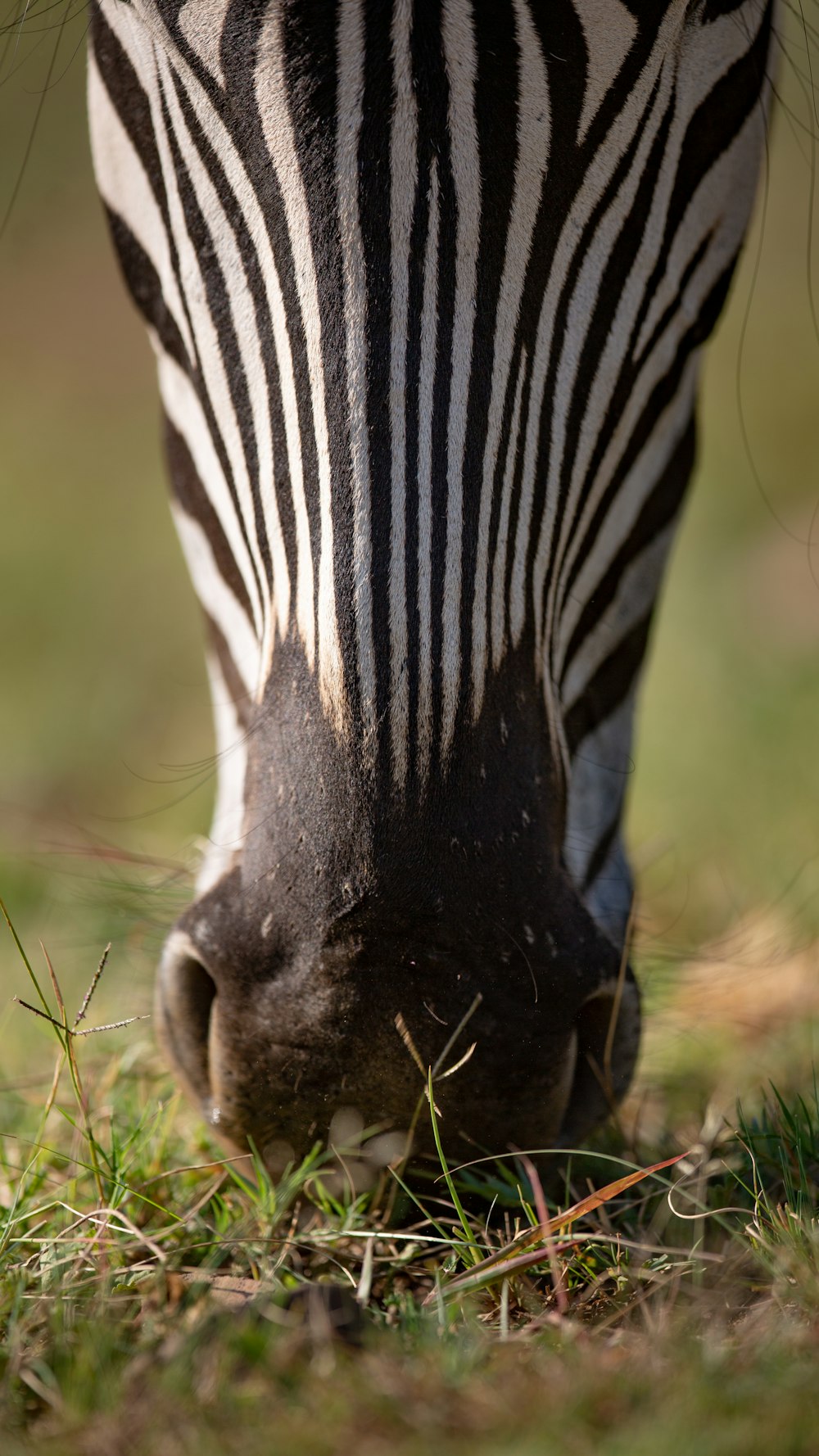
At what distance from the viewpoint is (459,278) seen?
5.02 feet

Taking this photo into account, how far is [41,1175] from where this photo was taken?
186cm

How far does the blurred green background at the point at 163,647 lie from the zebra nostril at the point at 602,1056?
2.20ft

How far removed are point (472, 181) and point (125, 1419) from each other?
146cm

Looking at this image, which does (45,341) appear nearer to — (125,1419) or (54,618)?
(54,618)

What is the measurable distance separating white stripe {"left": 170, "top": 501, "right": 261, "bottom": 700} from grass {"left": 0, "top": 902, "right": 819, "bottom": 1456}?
570 millimetres

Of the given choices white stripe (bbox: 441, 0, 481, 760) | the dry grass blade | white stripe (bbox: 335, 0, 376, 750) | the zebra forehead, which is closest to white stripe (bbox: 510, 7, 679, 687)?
the zebra forehead

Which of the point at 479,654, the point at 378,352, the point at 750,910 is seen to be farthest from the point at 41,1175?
the point at 750,910

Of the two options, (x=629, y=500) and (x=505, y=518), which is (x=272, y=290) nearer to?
(x=505, y=518)

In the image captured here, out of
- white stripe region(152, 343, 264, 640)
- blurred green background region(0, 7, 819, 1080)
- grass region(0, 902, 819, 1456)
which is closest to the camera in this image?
grass region(0, 902, 819, 1456)

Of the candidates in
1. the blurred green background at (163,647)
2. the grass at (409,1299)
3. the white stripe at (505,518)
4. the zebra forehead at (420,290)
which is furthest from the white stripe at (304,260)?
the grass at (409,1299)

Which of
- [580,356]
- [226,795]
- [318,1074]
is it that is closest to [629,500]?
[580,356]

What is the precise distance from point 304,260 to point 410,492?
329 millimetres

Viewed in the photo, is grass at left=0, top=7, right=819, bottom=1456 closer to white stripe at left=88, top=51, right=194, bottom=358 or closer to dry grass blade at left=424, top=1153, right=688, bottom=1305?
dry grass blade at left=424, top=1153, right=688, bottom=1305

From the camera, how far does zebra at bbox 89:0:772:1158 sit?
1438 millimetres
